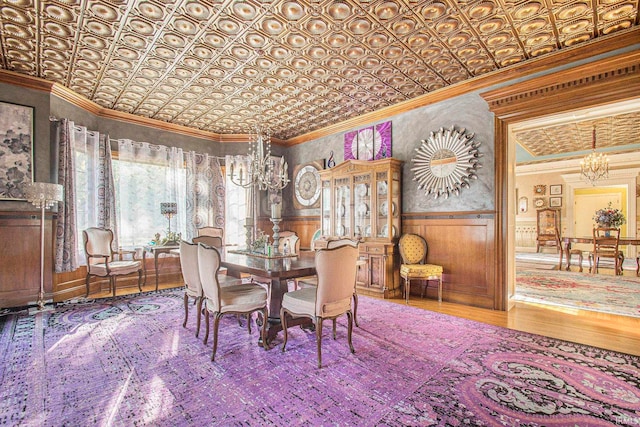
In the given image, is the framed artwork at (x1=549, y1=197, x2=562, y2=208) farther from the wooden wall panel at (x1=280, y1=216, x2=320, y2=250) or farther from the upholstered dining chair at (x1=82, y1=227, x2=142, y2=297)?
the upholstered dining chair at (x1=82, y1=227, x2=142, y2=297)

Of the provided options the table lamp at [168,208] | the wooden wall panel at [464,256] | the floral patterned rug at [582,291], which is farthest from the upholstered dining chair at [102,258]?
the floral patterned rug at [582,291]

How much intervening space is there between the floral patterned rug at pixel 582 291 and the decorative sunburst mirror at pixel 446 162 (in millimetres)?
1942

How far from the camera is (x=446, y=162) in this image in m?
4.45

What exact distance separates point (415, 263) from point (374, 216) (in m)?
0.96

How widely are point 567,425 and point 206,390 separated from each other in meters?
2.22

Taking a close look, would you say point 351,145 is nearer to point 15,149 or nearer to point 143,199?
point 143,199

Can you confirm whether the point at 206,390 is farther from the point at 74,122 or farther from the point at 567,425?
the point at 74,122

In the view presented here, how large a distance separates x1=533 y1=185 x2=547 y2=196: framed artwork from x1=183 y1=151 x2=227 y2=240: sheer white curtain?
10.8 metres

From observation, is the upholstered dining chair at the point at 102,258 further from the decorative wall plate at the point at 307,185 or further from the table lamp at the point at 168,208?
the decorative wall plate at the point at 307,185

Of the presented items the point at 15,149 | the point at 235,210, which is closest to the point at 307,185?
the point at 235,210

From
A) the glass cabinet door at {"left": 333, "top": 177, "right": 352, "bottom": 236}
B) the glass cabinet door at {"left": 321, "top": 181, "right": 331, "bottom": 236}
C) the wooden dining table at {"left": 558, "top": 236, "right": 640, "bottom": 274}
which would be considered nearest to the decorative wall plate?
the glass cabinet door at {"left": 321, "top": 181, "right": 331, "bottom": 236}

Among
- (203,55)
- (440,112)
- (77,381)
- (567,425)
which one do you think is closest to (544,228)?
(440,112)

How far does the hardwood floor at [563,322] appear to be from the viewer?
295 centimetres

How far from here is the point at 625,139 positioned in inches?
284
